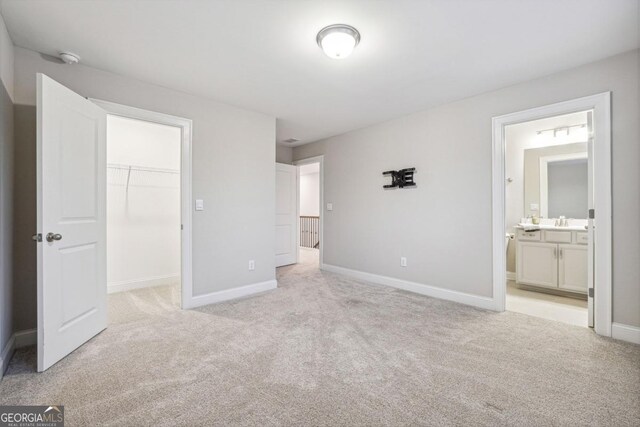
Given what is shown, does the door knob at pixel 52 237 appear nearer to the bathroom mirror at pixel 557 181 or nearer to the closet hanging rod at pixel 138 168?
the closet hanging rod at pixel 138 168

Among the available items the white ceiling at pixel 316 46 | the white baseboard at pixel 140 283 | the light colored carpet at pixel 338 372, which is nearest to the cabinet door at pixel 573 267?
the light colored carpet at pixel 338 372

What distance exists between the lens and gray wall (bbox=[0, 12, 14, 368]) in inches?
78.3

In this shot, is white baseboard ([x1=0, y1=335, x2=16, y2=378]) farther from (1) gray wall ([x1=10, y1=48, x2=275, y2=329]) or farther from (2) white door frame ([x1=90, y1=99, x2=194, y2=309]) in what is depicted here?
(2) white door frame ([x1=90, y1=99, x2=194, y2=309])

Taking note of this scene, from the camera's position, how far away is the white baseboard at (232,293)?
10.9 feet

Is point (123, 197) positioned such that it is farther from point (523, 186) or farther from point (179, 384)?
point (523, 186)

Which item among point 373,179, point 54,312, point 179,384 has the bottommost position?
point 179,384

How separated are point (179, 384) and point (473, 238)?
3.17 metres

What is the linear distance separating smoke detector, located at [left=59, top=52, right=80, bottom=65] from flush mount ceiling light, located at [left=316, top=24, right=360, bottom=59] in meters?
2.07

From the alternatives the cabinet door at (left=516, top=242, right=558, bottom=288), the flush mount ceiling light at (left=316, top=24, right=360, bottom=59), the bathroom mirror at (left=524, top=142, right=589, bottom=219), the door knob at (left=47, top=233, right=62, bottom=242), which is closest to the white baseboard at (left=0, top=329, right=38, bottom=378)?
the door knob at (left=47, top=233, right=62, bottom=242)

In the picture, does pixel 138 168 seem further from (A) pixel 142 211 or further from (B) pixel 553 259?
(B) pixel 553 259

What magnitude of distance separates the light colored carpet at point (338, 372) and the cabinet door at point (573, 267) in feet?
4.37

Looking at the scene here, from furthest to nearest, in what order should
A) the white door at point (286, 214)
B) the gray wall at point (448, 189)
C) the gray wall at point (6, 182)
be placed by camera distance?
the white door at point (286, 214), the gray wall at point (448, 189), the gray wall at point (6, 182)

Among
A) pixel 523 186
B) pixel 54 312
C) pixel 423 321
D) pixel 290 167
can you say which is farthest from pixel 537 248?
pixel 54 312

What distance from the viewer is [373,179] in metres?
4.48
